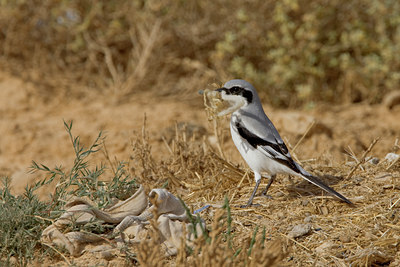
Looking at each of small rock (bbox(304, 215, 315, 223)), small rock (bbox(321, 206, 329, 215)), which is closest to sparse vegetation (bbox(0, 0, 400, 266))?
small rock (bbox(321, 206, 329, 215))

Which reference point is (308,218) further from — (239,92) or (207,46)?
(207,46)

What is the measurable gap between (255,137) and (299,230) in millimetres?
889

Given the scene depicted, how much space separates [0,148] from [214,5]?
174 inches

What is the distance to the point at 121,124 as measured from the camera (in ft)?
25.4

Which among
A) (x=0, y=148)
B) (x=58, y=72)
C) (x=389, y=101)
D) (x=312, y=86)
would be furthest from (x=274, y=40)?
(x=0, y=148)

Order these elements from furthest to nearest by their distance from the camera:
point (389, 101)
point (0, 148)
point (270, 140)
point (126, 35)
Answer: point (126, 35), point (389, 101), point (0, 148), point (270, 140)

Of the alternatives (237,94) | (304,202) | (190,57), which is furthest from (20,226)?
(190,57)

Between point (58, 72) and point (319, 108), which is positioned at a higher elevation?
point (58, 72)

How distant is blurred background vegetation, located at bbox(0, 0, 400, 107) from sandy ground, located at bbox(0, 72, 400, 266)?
14.3 inches

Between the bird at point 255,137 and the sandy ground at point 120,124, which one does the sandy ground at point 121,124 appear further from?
the bird at point 255,137

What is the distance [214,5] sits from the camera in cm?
934

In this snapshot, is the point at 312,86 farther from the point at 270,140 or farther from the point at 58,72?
the point at 270,140

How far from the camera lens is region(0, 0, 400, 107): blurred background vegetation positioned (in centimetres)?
914

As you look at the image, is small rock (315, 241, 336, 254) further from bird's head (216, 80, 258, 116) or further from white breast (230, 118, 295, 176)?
bird's head (216, 80, 258, 116)
